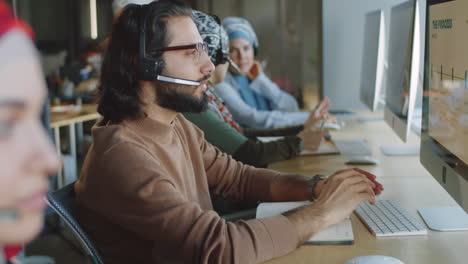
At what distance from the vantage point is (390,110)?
227 cm

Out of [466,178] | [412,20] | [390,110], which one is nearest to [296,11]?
[390,110]

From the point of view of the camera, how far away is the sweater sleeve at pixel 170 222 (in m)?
1.06

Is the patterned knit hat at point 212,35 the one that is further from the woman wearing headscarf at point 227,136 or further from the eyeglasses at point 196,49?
the eyeglasses at point 196,49

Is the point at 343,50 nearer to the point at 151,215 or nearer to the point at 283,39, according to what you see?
the point at 283,39

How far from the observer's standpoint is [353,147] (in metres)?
2.32

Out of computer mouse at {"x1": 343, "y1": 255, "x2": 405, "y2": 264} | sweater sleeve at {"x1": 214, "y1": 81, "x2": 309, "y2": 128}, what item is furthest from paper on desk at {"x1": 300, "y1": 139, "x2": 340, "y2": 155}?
computer mouse at {"x1": 343, "y1": 255, "x2": 405, "y2": 264}

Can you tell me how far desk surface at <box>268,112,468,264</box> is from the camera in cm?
111

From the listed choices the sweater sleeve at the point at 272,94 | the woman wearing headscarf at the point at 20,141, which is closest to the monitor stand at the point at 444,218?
the woman wearing headscarf at the point at 20,141

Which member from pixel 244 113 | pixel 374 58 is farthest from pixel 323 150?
pixel 244 113

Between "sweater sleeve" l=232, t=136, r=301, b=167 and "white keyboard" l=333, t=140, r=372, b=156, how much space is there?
22cm

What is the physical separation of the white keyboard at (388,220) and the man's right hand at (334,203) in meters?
0.05

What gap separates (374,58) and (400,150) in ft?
2.15

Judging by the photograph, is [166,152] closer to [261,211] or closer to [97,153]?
[97,153]

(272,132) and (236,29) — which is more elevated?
(236,29)
